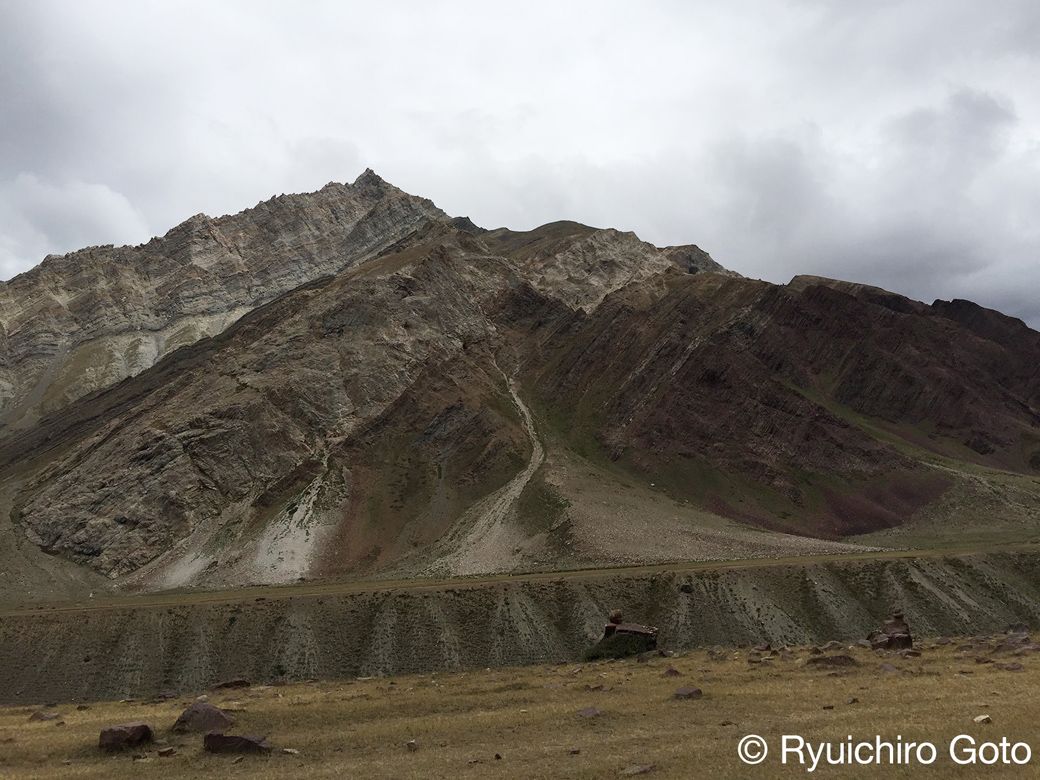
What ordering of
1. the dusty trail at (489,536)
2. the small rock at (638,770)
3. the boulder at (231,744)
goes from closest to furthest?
the small rock at (638,770) → the boulder at (231,744) → the dusty trail at (489,536)

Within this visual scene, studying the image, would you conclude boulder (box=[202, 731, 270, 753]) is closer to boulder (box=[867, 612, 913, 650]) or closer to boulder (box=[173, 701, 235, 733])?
boulder (box=[173, 701, 235, 733])

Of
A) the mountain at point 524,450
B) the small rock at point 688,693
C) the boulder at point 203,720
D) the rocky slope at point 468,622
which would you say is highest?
the mountain at point 524,450

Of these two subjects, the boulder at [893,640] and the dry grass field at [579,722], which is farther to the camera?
the boulder at [893,640]

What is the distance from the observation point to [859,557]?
8850 centimetres

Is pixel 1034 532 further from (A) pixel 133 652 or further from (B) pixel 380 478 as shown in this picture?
(A) pixel 133 652

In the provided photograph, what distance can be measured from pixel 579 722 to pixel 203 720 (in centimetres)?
1650

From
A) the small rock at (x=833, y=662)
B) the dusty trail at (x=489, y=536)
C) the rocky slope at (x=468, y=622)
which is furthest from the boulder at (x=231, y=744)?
the dusty trail at (x=489, y=536)

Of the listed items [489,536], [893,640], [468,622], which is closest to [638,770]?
[893,640]

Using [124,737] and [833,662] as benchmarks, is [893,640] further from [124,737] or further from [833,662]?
[124,737]

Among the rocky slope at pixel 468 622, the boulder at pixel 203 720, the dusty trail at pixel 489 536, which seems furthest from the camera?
the dusty trail at pixel 489 536

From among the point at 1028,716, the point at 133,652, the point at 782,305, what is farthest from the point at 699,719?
the point at 782,305

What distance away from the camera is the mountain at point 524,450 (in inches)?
4857

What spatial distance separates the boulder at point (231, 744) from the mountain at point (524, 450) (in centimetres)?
7721

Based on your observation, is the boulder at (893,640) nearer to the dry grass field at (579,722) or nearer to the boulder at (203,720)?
the dry grass field at (579,722)
